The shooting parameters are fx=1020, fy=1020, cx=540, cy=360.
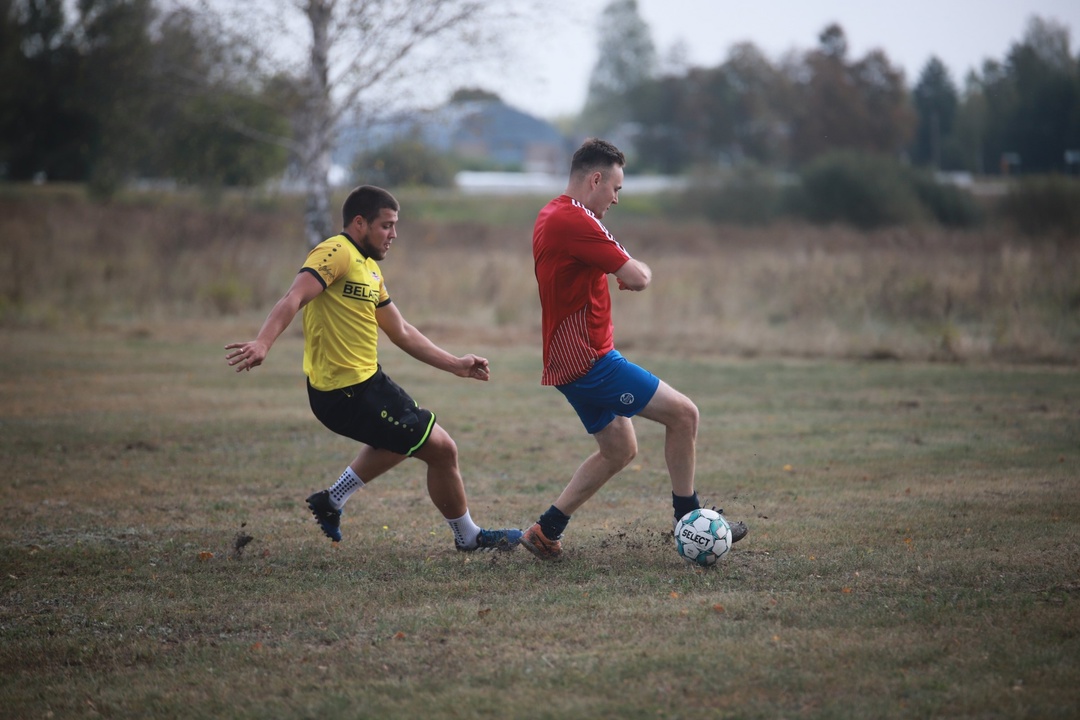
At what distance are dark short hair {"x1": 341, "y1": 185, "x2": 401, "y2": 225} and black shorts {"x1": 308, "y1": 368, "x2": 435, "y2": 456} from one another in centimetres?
87

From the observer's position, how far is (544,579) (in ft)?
17.4

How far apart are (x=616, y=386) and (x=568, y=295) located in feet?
1.79

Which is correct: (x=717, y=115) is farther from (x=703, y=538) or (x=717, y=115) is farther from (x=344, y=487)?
(x=703, y=538)

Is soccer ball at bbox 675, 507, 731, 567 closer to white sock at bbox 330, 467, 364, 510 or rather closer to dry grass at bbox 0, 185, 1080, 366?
white sock at bbox 330, 467, 364, 510

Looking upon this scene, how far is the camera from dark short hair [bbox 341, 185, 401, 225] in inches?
217

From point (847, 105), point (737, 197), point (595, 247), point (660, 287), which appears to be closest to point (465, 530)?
point (595, 247)

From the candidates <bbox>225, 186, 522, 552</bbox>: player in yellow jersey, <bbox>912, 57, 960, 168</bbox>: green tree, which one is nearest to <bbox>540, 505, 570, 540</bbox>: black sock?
<bbox>225, 186, 522, 552</bbox>: player in yellow jersey

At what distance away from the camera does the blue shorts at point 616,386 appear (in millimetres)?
5363

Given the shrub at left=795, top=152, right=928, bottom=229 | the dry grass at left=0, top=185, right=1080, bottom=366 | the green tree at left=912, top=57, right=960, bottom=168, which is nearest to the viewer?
the dry grass at left=0, top=185, right=1080, bottom=366

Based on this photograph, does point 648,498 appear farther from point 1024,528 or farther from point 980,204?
point 980,204

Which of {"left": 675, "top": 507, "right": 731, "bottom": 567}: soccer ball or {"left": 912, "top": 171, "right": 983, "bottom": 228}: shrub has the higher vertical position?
{"left": 912, "top": 171, "right": 983, "bottom": 228}: shrub

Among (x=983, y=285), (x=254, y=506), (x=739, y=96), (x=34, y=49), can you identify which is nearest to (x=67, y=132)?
(x=34, y=49)

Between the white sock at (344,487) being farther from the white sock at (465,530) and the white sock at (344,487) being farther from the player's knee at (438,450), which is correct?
the white sock at (465,530)

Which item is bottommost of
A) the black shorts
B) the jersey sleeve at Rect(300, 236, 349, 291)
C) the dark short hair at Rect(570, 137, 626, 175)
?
the black shorts
